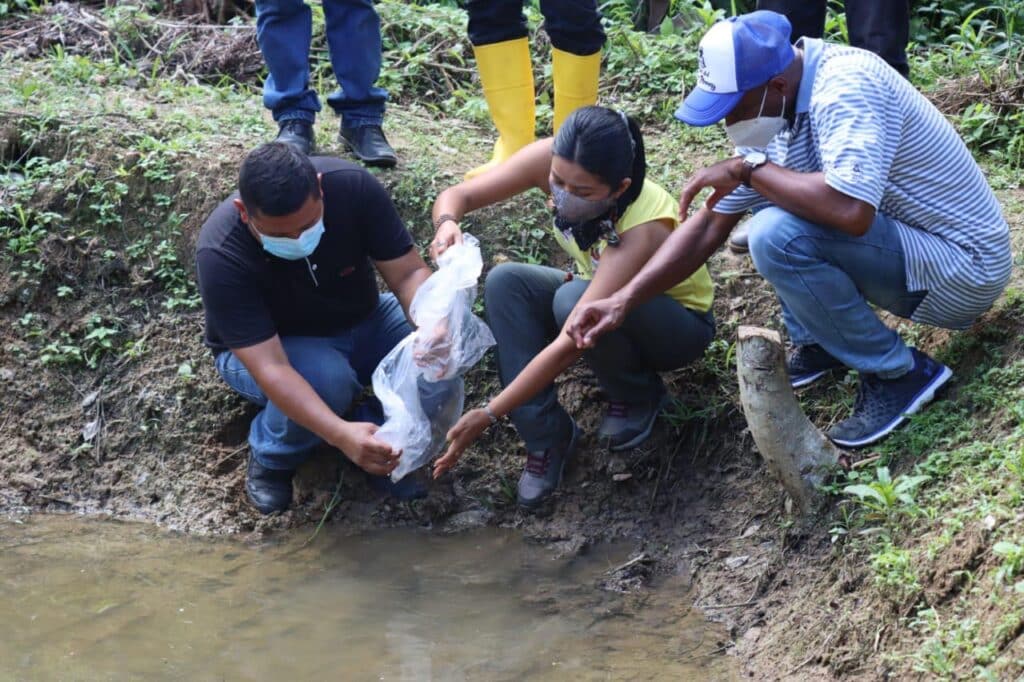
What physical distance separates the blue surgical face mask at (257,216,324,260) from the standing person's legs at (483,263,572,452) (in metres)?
0.62

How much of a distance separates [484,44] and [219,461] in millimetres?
1932

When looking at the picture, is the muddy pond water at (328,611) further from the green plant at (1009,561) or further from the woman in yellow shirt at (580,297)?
the green plant at (1009,561)

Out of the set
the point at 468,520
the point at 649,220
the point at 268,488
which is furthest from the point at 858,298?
the point at 268,488

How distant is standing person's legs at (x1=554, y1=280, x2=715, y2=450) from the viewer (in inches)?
148

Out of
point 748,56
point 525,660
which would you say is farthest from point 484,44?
point 525,660

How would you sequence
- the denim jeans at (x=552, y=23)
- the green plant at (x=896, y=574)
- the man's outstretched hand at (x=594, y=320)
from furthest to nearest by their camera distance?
the denim jeans at (x=552, y=23)
the man's outstretched hand at (x=594, y=320)
the green plant at (x=896, y=574)

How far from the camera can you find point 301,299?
155 inches

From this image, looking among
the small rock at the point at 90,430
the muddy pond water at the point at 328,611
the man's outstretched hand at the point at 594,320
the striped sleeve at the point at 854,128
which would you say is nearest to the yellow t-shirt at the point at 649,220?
the man's outstretched hand at the point at 594,320

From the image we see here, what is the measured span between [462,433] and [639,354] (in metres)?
0.69

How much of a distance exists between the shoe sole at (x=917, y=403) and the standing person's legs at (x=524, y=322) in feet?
3.52

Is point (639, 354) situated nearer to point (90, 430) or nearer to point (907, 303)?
point (907, 303)

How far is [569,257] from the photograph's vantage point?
467 centimetres

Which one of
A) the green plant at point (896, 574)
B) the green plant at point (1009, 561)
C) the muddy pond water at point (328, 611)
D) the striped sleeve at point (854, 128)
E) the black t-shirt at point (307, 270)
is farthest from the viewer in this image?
the black t-shirt at point (307, 270)

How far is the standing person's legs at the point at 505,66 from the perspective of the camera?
453 cm
